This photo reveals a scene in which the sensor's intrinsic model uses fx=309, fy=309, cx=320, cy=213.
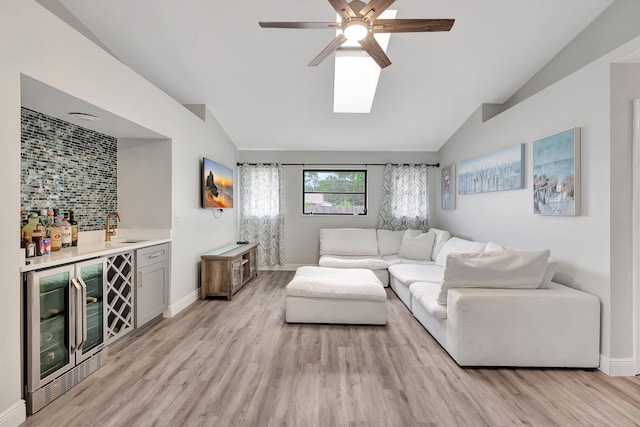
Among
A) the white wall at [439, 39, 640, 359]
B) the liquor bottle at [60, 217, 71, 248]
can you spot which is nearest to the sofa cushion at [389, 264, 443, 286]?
the white wall at [439, 39, 640, 359]

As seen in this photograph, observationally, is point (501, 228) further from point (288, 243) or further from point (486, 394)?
point (288, 243)

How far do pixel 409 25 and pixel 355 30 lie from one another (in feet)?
1.21

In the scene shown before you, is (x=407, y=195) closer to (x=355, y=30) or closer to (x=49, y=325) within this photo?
(x=355, y=30)

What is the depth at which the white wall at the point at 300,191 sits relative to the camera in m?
6.03

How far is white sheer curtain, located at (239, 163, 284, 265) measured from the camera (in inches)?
236

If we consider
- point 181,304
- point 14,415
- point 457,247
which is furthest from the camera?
point 457,247

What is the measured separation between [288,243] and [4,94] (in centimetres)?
474

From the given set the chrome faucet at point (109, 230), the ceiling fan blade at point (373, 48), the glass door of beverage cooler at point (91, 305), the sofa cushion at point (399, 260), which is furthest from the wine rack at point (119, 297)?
the sofa cushion at point (399, 260)

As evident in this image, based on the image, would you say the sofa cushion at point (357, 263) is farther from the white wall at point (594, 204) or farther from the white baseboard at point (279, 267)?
the white wall at point (594, 204)

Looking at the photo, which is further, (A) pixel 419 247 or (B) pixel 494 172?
(A) pixel 419 247

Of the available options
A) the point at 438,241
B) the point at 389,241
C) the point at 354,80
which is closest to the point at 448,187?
the point at 438,241

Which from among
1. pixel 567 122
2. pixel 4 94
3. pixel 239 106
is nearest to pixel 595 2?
pixel 567 122

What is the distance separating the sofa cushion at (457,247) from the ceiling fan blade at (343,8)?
2.87 metres

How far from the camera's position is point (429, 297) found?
3.02m
